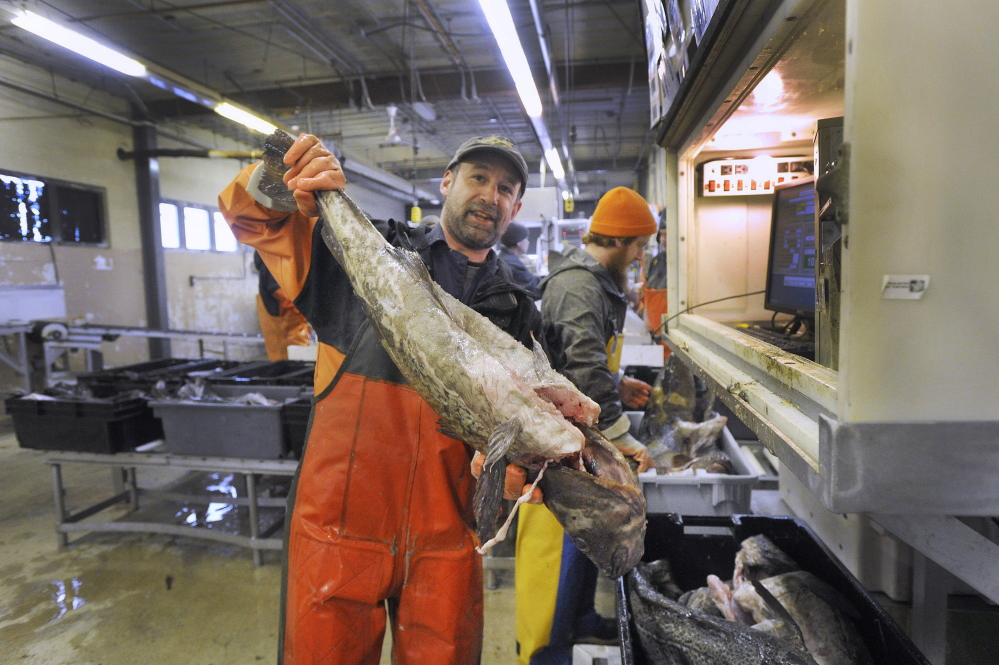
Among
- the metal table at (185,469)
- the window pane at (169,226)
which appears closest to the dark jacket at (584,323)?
the metal table at (185,469)

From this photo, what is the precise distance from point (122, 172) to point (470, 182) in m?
9.67

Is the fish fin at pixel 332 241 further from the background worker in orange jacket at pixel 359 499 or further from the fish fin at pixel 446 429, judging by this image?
the fish fin at pixel 446 429

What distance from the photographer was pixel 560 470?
120 cm

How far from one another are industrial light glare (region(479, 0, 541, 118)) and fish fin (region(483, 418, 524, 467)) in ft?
11.0

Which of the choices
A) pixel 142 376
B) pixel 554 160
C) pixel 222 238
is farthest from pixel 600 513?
pixel 222 238

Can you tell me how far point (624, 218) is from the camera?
8.91 feet

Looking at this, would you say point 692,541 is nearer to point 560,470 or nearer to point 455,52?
point 560,470

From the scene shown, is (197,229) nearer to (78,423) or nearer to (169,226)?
(169,226)

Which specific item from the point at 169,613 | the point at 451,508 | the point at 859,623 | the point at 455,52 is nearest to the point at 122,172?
the point at 455,52

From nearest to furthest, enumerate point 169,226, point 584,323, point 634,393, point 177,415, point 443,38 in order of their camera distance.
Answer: point 584,323, point 634,393, point 177,415, point 443,38, point 169,226

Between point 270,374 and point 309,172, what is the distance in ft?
10.1

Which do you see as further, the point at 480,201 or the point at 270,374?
the point at 270,374

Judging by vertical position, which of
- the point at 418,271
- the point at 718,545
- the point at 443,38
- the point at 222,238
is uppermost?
the point at 443,38

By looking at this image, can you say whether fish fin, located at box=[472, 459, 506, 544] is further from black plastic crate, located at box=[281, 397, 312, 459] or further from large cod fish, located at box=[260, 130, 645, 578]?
black plastic crate, located at box=[281, 397, 312, 459]
